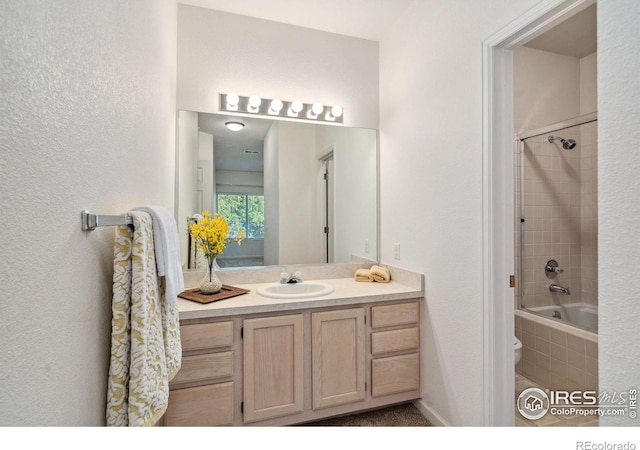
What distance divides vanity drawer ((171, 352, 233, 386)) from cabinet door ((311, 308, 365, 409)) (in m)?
0.48

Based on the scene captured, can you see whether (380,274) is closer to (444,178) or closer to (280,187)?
(444,178)

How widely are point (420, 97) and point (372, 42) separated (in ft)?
2.76

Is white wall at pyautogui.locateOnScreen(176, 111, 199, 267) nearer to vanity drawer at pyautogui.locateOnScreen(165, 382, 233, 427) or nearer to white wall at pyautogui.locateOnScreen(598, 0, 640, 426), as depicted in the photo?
vanity drawer at pyautogui.locateOnScreen(165, 382, 233, 427)

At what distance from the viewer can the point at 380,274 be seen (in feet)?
7.40

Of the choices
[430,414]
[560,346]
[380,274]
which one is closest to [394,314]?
[380,274]

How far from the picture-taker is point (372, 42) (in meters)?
2.51

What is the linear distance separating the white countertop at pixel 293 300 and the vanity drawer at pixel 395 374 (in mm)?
395

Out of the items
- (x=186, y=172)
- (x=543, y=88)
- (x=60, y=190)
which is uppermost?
(x=543, y=88)

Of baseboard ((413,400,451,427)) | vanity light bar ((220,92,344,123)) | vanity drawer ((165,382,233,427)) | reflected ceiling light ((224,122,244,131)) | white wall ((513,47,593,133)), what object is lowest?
baseboard ((413,400,451,427))

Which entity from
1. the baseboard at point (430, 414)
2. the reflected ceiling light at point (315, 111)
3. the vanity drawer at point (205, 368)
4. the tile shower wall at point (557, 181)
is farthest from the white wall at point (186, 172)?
the tile shower wall at point (557, 181)

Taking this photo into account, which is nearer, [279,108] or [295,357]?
[295,357]

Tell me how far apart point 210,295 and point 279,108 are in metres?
1.39

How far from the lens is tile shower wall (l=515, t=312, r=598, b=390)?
2.09 metres

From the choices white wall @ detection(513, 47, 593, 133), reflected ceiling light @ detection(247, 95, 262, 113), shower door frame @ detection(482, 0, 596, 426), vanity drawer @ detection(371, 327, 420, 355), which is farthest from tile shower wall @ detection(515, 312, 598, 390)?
reflected ceiling light @ detection(247, 95, 262, 113)
